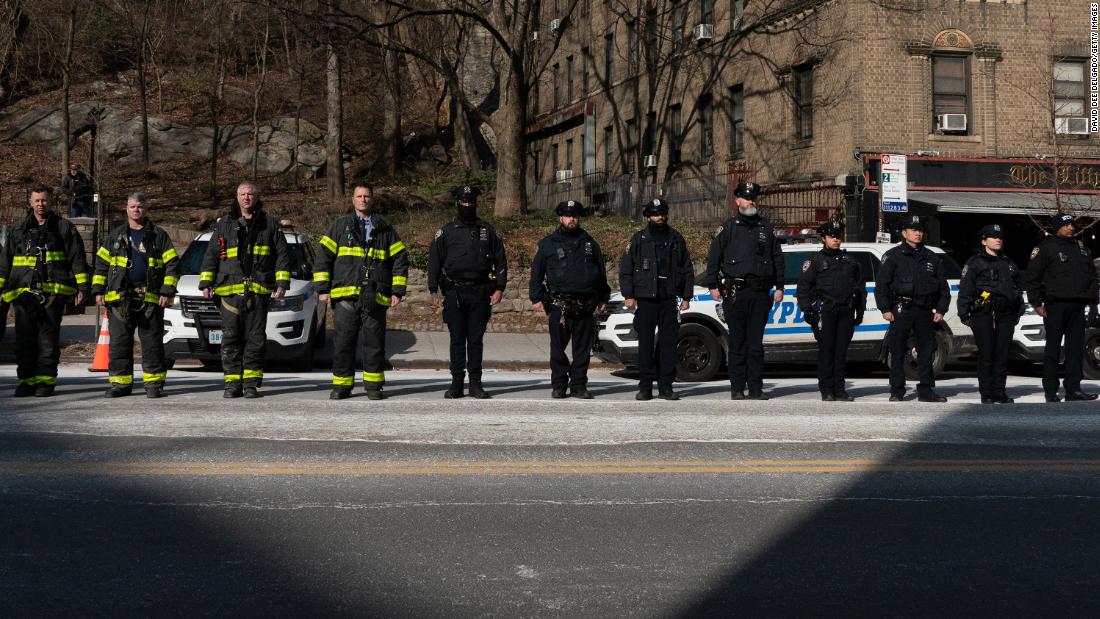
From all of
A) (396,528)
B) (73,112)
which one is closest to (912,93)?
(396,528)

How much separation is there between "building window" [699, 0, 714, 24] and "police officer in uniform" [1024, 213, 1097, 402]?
21853 millimetres

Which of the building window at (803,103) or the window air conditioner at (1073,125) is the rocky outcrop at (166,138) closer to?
the building window at (803,103)

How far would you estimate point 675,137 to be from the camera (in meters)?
34.8

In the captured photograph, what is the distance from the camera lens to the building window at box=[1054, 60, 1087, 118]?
26922mm

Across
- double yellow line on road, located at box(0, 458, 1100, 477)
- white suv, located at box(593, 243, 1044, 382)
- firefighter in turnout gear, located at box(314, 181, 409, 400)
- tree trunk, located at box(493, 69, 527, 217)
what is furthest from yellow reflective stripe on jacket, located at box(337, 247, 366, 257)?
tree trunk, located at box(493, 69, 527, 217)

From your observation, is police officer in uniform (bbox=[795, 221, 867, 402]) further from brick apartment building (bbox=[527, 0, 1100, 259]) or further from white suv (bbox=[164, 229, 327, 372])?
brick apartment building (bbox=[527, 0, 1100, 259])

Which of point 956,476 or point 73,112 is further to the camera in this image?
point 73,112

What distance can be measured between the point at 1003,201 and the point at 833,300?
15923 millimetres

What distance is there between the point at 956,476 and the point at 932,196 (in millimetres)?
20025

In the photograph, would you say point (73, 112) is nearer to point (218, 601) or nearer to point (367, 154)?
point (367, 154)

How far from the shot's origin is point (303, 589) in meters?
4.66

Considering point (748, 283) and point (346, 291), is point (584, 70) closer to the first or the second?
point (748, 283)

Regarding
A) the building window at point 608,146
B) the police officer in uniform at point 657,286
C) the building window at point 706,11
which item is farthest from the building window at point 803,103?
the police officer in uniform at point 657,286

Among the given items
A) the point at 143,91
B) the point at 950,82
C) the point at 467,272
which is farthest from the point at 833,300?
the point at 143,91
